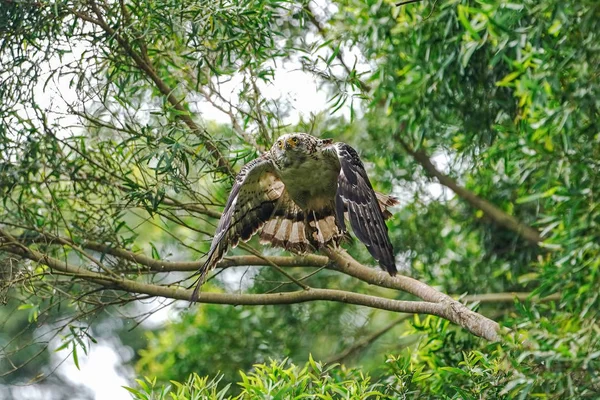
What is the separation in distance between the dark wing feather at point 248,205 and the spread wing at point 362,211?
56 centimetres

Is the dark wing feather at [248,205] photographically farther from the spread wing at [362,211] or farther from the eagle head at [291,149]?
the spread wing at [362,211]

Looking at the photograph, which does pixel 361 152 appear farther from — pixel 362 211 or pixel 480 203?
pixel 362 211

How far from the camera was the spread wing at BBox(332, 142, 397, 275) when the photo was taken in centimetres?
364

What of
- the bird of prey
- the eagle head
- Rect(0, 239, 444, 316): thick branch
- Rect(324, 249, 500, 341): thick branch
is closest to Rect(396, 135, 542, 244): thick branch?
the bird of prey

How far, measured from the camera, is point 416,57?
17.7ft

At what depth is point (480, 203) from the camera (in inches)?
262

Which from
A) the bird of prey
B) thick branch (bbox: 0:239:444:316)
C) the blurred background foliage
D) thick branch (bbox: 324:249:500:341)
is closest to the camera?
the blurred background foliage

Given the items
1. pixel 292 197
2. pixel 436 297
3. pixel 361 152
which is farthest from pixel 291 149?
pixel 361 152

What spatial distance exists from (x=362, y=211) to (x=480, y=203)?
298cm

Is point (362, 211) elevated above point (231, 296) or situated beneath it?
elevated above

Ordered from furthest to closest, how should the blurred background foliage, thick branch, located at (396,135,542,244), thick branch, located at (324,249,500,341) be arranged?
thick branch, located at (396,135,542,244) < thick branch, located at (324,249,500,341) < the blurred background foliage

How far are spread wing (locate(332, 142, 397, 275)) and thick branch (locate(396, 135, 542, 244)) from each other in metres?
2.50

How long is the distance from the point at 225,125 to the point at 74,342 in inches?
98.8

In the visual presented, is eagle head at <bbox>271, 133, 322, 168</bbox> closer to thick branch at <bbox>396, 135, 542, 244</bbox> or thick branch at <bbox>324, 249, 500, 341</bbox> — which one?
thick branch at <bbox>324, 249, 500, 341</bbox>
